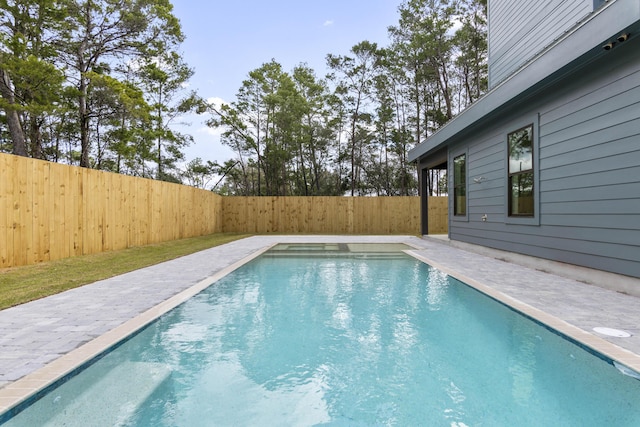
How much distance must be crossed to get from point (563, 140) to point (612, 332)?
3043 millimetres

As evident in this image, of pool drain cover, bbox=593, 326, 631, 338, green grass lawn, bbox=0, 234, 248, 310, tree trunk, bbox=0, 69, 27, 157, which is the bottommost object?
green grass lawn, bbox=0, 234, 248, 310

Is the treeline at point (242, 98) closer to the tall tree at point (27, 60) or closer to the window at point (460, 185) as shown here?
the tall tree at point (27, 60)

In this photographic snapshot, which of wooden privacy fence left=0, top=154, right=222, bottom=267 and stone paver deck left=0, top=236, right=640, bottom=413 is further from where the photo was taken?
wooden privacy fence left=0, top=154, right=222, bottom=267

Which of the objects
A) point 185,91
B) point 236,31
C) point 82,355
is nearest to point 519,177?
point 82,355

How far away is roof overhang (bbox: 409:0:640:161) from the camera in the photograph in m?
3.27

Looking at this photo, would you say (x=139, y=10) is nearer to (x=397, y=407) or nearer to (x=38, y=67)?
(x=38, y=67)

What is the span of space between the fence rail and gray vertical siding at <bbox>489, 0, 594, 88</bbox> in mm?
6959

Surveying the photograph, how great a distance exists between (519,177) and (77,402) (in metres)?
6.29

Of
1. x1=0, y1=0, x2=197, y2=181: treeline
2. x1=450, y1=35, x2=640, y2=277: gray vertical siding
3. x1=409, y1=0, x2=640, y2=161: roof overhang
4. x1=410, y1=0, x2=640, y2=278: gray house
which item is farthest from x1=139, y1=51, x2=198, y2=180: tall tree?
x1=450, y1=35, x2=640, y2=277: gray vertical siding

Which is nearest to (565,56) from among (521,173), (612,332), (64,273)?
(521,173)

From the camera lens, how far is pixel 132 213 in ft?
27.3

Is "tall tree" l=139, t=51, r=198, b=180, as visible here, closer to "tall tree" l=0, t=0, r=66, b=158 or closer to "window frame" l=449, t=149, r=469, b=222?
"tall tree" l=0, t=0, r=66, b=158

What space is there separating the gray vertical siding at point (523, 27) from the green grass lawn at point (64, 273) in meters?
7.28

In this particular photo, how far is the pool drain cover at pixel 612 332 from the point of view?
2.47 metres
